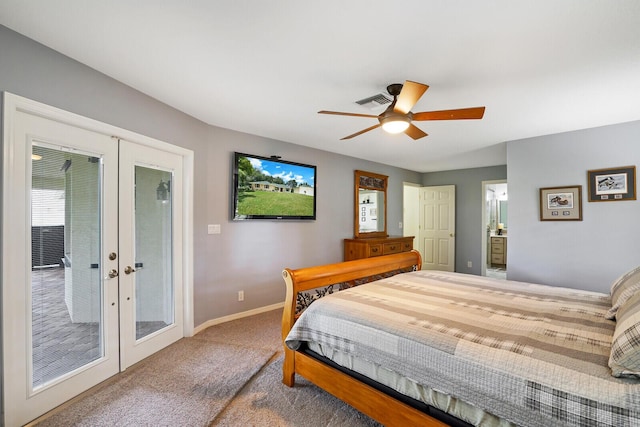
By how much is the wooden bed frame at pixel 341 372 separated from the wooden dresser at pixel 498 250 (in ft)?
19.4

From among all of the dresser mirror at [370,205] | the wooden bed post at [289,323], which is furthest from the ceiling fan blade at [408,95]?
the dresser mirror at [370,205]

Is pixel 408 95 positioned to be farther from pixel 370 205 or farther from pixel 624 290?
pixel 370 205

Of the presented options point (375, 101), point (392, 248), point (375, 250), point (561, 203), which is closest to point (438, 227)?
point (392, 248)

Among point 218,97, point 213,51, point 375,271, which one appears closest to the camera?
point 213,51

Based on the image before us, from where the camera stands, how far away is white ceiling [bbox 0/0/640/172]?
1.47m

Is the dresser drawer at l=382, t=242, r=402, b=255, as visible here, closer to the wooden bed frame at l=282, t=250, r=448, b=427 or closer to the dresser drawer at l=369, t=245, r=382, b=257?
the dresser drawer at l=369, t=245, r=382, b=257

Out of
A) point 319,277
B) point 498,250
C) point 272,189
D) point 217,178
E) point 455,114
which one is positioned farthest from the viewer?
point 498,250

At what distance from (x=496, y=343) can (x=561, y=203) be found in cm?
308

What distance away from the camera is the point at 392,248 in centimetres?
511

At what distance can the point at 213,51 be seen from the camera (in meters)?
1.86

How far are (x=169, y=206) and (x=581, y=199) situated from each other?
15.1 feet

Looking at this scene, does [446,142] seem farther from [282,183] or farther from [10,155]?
[10,155]

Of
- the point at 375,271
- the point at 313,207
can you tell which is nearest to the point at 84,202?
the point at 375,271

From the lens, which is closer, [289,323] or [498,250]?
[289,323]
